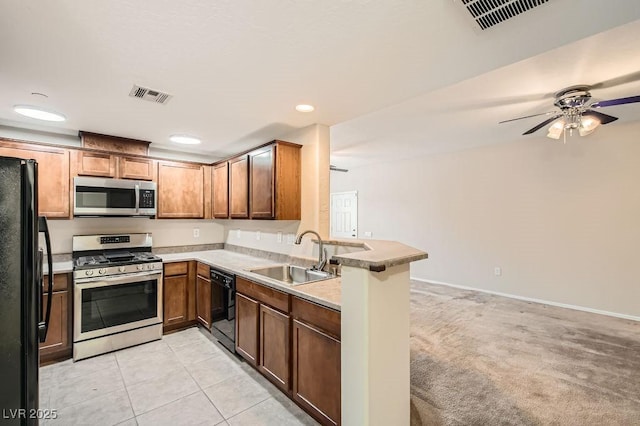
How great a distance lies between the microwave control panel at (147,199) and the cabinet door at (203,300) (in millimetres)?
1079

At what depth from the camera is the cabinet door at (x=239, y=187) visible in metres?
3.38

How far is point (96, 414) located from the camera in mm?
2049

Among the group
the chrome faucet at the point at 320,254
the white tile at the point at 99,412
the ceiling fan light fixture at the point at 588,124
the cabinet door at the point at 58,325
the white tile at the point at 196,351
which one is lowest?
the white tile at the point at 196,351

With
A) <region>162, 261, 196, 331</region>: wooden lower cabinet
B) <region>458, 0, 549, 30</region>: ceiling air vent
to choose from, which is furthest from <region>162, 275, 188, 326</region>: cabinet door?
<region>458, 0, 549, 30</region>: ceiling air vent

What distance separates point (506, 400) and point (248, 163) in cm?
326

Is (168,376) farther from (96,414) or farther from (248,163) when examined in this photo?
(248,163)

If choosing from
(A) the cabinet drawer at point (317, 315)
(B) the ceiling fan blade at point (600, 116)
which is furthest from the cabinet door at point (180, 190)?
(B) the ceiling fan blade at point (600, 116)

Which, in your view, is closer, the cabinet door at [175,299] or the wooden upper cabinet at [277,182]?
the wooden upper cabinet at [277,182]

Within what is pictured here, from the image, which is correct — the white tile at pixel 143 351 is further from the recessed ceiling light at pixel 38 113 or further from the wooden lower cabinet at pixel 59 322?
the recessed ceiling light at pixel 38 113

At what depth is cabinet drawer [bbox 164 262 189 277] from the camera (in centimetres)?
340

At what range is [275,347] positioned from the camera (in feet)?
7.37

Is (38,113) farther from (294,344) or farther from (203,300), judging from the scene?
(294,344)

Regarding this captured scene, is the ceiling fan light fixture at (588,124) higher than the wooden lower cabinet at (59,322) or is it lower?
higher

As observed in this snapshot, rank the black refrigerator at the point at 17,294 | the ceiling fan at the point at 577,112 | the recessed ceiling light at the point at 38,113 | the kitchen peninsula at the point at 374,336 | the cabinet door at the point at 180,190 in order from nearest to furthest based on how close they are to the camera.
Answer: the black refrigerator at the point at 17,294 → the kitchen peninsula at the point at 374,336 → the recessed ceiling light at the point at 38,113 → the ceiling fan at the point at 577,112 → the cabinet door at the point at 180,190
